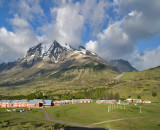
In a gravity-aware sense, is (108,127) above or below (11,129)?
below

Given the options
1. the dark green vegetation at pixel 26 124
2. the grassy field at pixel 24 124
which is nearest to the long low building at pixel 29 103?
the dark green vegetation at pixel 26 124

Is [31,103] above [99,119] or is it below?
below

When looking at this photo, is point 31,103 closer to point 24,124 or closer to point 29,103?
point 29,103

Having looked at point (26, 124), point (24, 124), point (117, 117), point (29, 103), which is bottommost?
point (29, 103)

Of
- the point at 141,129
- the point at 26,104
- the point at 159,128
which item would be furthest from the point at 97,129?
the point at 26,104

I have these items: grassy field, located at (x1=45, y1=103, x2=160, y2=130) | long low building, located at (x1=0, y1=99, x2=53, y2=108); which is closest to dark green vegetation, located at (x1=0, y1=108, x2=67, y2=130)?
grassy field, located at (x1=45, y1=103, x2=160, y2=130)

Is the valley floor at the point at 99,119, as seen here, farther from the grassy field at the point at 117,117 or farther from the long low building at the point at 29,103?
the long low building at the point at 29,103

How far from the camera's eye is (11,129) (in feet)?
159

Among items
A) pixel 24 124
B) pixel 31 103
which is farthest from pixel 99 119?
pixel 31 103

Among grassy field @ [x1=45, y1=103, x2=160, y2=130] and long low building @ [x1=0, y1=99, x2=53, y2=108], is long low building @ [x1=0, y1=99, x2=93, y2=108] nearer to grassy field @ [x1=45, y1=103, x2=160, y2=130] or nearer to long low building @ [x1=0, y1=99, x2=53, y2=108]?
long low building @ [x1=0, y1=99, x2=53, y2=108]

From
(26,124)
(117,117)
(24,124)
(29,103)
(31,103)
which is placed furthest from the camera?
(29,103)

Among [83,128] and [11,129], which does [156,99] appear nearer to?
[83,128]

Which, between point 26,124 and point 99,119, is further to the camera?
point 99,119

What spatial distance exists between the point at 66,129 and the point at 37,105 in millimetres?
125007
